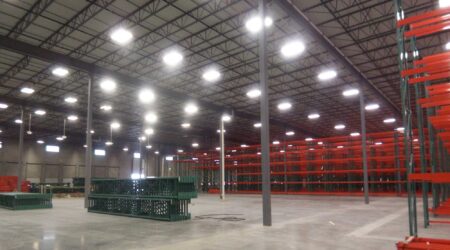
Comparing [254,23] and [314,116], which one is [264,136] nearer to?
[254,23]

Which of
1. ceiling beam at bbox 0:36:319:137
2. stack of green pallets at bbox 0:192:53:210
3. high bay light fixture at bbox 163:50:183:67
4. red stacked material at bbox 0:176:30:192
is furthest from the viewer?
red stacked material at bbox 0:176:30:192

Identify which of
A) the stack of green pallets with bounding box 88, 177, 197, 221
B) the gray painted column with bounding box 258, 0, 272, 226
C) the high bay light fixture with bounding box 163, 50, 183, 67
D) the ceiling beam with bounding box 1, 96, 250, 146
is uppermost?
the high bay light fixture with bounding box 163, 50, 183, 67

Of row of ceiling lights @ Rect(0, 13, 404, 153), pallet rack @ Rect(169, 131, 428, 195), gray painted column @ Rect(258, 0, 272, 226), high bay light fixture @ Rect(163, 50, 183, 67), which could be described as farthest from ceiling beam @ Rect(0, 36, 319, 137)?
gray painted column @ Rect(258, 0, 272, 226)

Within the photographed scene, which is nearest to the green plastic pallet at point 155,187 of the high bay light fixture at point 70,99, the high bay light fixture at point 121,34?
the high bay light fixture at point 121,34

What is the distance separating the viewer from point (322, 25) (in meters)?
16.7

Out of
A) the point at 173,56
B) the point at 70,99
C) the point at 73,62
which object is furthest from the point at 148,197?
the point at 70,99

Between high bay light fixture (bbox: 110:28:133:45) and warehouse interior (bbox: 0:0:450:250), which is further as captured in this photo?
high bay light fixture (bbox: 110:28:133:45)

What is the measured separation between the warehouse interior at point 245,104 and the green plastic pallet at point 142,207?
6 centimetres

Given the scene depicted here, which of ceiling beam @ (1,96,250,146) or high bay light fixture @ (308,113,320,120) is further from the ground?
high bay light fixture @ (308,113,320,120)

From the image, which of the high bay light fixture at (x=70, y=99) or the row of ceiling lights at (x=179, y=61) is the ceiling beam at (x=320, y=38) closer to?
the row of ceiling lights at (x=179, y=61)

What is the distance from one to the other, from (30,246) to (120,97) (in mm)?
22199

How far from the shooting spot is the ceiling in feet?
50.3

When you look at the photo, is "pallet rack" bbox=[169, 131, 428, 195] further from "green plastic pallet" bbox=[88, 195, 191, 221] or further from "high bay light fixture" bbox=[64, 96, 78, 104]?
"green plastic pallet" bbox=[88, 195, 191, 221]

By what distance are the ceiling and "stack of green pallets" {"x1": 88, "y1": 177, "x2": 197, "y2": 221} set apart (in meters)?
7.64
